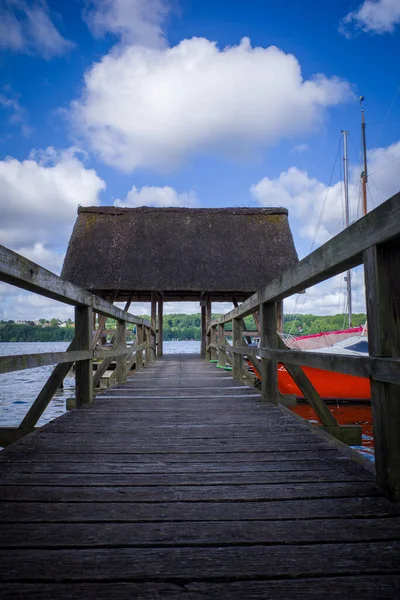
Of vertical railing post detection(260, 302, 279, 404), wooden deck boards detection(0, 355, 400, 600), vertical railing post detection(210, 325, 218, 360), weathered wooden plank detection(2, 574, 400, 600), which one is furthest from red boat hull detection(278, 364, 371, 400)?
weathered wooden plank detection(2, 574, 400, 600)

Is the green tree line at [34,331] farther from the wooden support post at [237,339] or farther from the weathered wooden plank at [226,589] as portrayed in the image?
the weathered wooden plank at [226,589]

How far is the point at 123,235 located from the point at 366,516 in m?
16.0

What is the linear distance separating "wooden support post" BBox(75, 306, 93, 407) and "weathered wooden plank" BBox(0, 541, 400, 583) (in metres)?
2.69

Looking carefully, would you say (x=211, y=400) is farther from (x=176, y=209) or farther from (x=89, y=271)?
(x=176, y=209)

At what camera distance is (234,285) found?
582 inches

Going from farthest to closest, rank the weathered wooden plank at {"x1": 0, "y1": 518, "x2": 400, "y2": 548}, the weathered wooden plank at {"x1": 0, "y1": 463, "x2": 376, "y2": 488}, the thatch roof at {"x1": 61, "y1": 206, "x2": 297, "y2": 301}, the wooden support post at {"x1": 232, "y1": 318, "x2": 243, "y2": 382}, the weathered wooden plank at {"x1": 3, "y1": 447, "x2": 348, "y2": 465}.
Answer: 1. the thatch roof at {"x1": 61, "y1": 206, "x2": 297, "y2": 301}
2. the wooden support post at {"x1": 232, "y1": 318, "x2": 243, "y2": 382}
3. the weathered wooden plank at {"x1": 3, "y1": 447, "x2": 348, "y2": 465}
4. the weathered wooden plank at {"x1": 0, "y1": 463, "x2": 376, "y2": 488}
5. the weathered wooden plank at {"x1": 0, "y1": 518, "x2": 400, "y2": 548}

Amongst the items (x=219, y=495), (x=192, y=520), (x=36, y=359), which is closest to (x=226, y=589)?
(x=192, y=520)

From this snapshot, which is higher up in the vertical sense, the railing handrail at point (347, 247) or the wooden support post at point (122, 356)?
the railing handrail at point (347, 247)

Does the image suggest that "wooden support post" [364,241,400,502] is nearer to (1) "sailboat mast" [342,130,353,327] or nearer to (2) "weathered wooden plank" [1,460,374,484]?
(2) "weathered wooden plank" [1,460,374,484]

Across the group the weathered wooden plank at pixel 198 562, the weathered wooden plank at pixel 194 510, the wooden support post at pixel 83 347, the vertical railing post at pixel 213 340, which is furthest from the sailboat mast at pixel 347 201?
the weathered wooden plank at pixel 198 562

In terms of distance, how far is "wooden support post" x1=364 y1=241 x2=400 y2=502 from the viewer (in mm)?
1686

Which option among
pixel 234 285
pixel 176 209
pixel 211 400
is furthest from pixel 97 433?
pixel 176 209

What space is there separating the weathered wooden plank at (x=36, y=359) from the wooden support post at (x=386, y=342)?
1769mm

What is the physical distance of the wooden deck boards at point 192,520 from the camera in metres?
1.13
